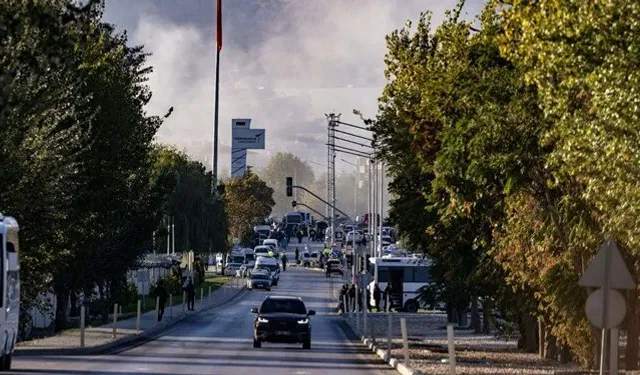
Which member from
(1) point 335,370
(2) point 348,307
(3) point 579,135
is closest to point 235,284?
(2) point 348,307

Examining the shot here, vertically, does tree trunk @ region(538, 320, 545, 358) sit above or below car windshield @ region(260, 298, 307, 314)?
below

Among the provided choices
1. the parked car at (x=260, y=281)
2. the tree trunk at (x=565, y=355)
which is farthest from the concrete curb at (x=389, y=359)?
the parked car at (x=260, y=281)

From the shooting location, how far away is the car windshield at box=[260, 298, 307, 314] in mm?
50438

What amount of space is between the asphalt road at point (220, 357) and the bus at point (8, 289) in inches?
27.6

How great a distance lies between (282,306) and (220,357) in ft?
31.6

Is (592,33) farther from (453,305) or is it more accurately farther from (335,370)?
(453,305)

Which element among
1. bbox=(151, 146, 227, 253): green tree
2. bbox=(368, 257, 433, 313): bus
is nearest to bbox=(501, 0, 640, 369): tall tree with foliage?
bbox=(368, 257, 433, 313): bus

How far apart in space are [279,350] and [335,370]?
1137 cm

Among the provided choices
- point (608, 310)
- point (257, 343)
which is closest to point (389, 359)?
point (257, 343)

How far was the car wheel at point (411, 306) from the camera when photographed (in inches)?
3866

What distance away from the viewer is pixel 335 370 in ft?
121

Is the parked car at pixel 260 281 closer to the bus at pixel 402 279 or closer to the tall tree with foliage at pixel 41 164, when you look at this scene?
the bus at pixel 402 279

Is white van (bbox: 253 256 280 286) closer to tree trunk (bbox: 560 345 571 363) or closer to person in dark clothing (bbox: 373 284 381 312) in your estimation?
person in dark clothing (bbox: 373 284 381 312)

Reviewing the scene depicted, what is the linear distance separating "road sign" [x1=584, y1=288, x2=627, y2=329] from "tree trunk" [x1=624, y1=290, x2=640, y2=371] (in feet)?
37.3
